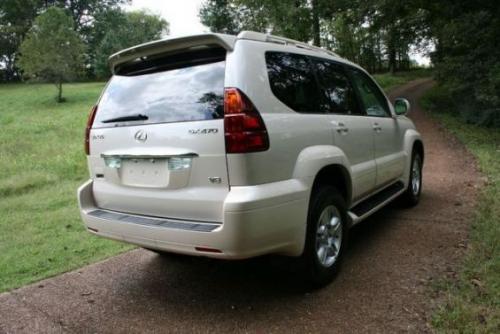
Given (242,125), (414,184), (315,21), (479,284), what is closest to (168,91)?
(242,125)

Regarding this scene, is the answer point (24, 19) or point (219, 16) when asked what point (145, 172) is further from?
point (24, 19)

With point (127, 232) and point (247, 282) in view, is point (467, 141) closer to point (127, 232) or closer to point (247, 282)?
point (247, 282)

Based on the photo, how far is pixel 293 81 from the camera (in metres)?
3.56

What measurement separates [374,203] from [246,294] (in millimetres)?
1845

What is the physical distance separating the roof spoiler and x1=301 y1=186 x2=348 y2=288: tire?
1345 mm

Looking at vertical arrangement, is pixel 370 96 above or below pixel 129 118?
above

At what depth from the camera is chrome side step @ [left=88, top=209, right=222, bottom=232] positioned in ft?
9.73

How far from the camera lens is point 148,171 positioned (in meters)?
3.27

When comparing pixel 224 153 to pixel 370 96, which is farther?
pixel 370 96

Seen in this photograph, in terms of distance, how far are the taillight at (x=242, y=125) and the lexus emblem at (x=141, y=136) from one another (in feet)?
2.29

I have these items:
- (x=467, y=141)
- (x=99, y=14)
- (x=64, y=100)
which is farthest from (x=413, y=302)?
(x=99, y=14)

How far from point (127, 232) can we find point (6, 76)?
176 ft

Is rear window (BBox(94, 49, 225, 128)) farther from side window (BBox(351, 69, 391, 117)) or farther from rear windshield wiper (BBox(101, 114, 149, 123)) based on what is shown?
side window (BBox(351, 69, 391, 117))

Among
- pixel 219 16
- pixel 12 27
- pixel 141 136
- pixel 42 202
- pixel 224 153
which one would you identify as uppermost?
pixel 12 27
